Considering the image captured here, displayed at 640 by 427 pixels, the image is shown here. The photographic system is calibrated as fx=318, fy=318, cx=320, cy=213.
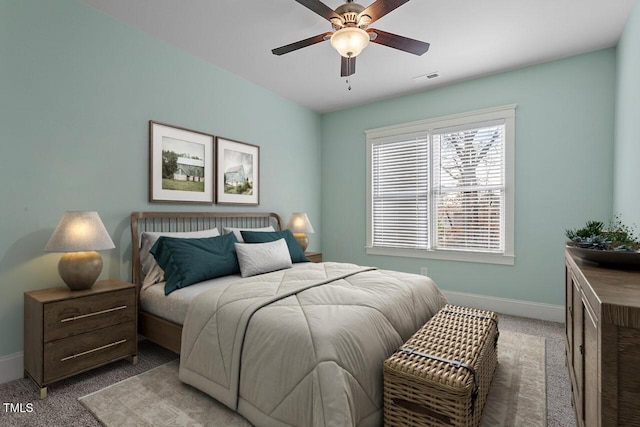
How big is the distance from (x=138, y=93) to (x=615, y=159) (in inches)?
183

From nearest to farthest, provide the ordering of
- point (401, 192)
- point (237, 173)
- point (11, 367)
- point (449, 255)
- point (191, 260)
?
point (11, 367) < point (191, 260) < point (237, 173) < point (449, 255) < point (401, 192)

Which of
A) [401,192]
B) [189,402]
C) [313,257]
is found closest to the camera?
[189,402]

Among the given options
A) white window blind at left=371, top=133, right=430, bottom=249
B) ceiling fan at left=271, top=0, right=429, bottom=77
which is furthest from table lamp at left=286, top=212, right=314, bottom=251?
ceiling fan at left=271, top=0, right=429, bottom=77

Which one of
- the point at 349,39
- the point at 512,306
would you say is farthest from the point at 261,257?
the point at 512,306

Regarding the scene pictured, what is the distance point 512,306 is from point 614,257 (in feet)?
8.70

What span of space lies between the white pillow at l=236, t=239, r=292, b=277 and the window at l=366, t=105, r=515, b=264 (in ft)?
6.35

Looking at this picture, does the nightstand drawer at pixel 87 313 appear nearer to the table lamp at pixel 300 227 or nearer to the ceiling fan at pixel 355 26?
the table lamp at pixel 300 227

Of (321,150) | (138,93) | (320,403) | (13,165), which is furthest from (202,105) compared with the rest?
(320,403)

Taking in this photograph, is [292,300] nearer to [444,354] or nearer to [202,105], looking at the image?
[444,354]

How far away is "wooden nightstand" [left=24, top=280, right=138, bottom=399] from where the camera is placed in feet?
6.71

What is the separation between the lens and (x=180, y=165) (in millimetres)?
3285

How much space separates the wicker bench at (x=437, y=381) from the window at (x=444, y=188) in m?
2.28

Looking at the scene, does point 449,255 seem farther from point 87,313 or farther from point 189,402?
point 87,313

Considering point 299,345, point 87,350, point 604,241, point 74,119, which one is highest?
point 74,119
